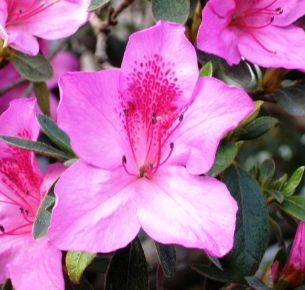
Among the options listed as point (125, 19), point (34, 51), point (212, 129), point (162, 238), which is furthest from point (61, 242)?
point (125, 19)

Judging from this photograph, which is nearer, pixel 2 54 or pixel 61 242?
pixel 61 242

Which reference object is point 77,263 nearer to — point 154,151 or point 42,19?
point 154,151

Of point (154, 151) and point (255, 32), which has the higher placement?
point (255, 32)

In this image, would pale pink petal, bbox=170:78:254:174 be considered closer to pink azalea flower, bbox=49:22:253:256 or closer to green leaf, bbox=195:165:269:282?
pink azalea flower, bbox=49:22:253:256

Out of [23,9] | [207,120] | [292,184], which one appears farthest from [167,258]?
[23,9]

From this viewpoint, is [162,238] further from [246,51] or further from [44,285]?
[246,51]

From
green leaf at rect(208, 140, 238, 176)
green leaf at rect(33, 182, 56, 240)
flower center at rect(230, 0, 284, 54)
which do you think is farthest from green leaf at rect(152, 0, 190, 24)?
green leaf at rect(33, 182, 56, 240)

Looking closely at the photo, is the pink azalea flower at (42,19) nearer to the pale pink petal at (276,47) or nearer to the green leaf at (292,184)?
the pale pink petal at (276,47)
